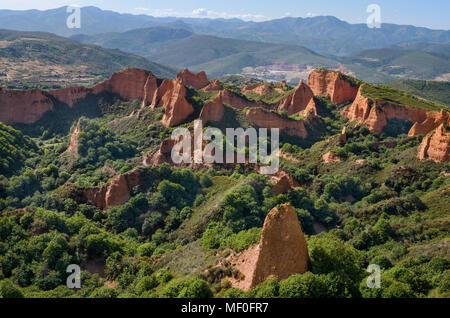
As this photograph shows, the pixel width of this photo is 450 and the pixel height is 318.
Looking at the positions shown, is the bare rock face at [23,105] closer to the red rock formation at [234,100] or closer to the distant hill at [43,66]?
the red rock formation at [234,100]

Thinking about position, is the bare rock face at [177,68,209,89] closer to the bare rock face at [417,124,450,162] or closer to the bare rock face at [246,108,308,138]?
the bare rock face at [246,108,308,138]

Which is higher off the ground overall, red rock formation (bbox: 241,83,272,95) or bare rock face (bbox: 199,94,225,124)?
red rock formation (bbox: 241,83,272,95)

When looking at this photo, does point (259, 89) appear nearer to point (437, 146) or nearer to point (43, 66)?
point (437, 146)

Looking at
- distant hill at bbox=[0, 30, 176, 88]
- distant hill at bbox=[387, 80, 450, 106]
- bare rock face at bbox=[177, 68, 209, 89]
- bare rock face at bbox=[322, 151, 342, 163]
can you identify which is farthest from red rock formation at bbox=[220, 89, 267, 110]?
distant hill at bbox=[387, 80, 450, 106]

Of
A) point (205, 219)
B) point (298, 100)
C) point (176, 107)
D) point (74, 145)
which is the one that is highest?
point (298, 100)

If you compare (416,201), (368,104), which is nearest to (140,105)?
(368,104)

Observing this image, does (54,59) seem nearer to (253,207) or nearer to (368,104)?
(368,104)

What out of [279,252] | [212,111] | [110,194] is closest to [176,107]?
[212,111]
